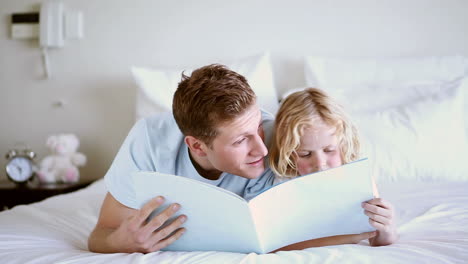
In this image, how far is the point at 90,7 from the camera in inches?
116

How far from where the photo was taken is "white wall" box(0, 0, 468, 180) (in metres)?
2.56

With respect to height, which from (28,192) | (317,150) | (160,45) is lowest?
(28,192)

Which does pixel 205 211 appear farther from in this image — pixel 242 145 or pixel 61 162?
pixel 61 162

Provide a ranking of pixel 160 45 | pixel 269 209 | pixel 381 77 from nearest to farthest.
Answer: pixel 269 209, pixel 381 77, pixel 160 45

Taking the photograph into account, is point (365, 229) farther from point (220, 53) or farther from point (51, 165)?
point (51, 165)

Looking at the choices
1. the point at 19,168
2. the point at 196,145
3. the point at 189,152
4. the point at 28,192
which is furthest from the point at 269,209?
the point at 19,168

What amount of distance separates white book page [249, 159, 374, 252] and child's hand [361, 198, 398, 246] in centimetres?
2

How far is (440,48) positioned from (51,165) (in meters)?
2.11

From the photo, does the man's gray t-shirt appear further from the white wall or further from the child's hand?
the white wall

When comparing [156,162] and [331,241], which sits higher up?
[156,162]

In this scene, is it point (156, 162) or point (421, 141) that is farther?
point (421, 141)

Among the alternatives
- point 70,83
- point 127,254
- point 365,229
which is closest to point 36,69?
point 70,83

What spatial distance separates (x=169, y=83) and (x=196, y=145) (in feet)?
3.87

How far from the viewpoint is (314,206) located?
1.13m
